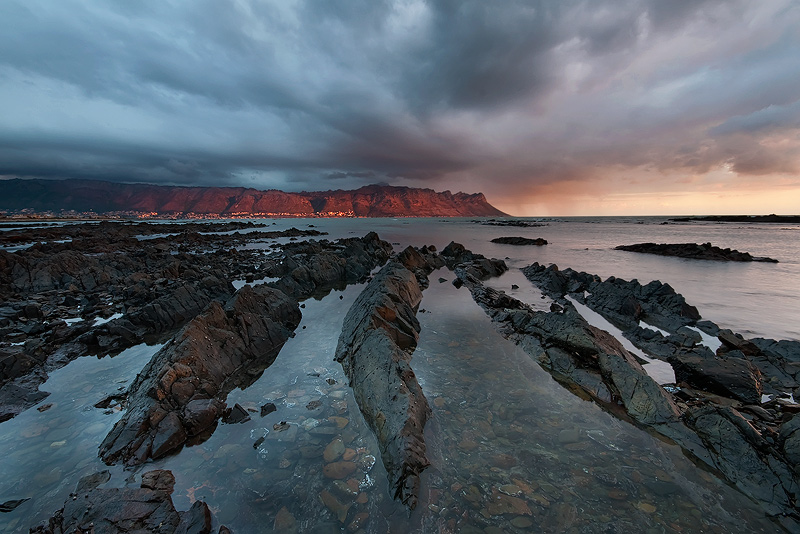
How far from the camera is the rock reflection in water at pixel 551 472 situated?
520 cm

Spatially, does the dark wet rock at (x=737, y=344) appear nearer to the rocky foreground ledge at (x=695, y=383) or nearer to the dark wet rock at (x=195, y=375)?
the rocky foreground ledge at (x=695, y=383)

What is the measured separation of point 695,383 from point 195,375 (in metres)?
15.1

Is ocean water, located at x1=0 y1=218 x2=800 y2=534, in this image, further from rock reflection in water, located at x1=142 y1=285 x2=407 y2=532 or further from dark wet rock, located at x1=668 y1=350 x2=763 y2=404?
dark wet rock, located at x1=668 y1=350 x2=763 y2=404

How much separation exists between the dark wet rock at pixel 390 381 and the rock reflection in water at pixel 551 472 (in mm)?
460

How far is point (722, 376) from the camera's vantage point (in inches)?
356

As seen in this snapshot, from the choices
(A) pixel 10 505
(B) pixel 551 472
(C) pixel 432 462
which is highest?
(B) pixel 551 472

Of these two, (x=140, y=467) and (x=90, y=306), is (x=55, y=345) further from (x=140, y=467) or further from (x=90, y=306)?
(x=140, y=467)

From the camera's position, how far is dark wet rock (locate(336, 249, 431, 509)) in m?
6.09

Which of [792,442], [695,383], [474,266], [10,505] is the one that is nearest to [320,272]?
[474,266]

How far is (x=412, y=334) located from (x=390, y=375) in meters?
4.43

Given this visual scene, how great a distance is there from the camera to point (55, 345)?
1178cm

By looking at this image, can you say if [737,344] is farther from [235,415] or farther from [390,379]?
[235,415]

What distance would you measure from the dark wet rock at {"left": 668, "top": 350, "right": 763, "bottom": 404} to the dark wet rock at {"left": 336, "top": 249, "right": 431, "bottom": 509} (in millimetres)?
8626

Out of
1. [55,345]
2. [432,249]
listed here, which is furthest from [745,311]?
[55,345]
